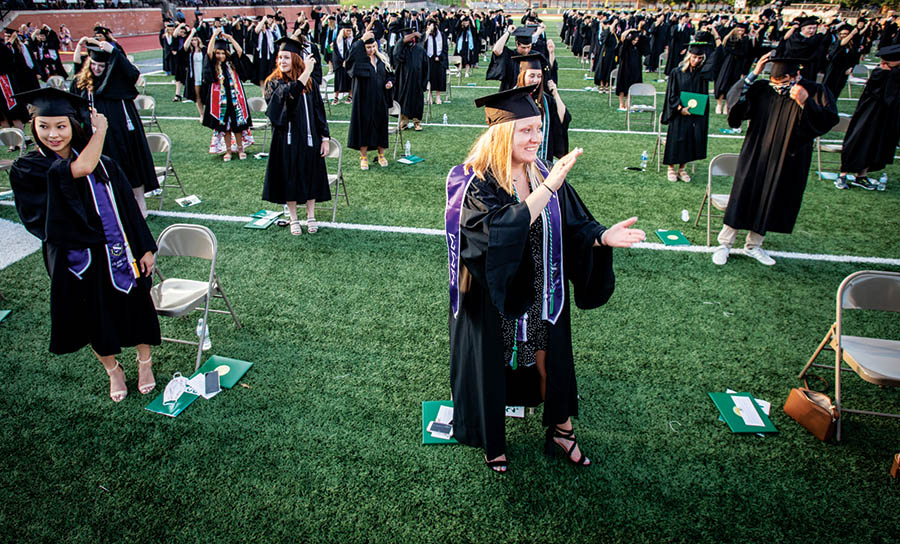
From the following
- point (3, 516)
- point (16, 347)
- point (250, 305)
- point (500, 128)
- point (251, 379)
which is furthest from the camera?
point (250, 305)

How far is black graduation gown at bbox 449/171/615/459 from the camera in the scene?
232 centimetres

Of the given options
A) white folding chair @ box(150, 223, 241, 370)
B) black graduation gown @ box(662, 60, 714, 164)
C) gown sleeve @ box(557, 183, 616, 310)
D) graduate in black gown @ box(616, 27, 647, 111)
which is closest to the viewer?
gown sleeve @ box(557, 183, 616, 310)

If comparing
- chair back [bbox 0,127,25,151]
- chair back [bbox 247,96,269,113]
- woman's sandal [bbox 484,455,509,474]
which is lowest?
woman's sandal [bbox 484,455,509,474]

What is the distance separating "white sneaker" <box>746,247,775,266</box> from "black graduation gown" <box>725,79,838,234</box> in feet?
1.14

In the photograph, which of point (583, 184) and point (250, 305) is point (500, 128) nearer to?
point (250, 305)

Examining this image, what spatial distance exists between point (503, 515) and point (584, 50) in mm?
22278

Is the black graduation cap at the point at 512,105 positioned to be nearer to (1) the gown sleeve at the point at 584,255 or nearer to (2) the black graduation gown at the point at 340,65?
(1) the gown sleeve at the point at 584,255

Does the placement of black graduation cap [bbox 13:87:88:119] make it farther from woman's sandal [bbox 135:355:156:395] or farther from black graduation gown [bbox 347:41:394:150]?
black graduation gown [bbox 347:41:394:150]

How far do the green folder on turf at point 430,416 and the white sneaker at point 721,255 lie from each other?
11.8ft

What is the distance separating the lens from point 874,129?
7531 millimetres

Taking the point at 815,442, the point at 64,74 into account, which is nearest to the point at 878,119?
the point at 815,442

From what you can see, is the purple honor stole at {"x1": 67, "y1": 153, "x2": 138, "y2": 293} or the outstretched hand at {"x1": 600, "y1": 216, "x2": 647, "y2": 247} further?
the purple honor stole at {"x1": 67, "y1": 153, "x2": 138, "y2": 293}

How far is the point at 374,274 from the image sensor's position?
17.6 ft

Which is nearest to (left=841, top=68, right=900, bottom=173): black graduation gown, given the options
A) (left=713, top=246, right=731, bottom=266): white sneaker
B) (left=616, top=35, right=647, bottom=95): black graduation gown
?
(left=713, top=246, right=731, bottom=266): white sneaker
